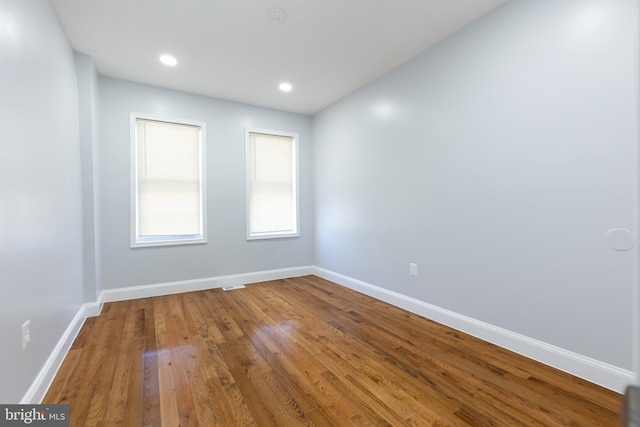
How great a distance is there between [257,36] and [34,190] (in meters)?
2.05

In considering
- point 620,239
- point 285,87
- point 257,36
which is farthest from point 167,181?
point 620,239

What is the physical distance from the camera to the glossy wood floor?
150cm

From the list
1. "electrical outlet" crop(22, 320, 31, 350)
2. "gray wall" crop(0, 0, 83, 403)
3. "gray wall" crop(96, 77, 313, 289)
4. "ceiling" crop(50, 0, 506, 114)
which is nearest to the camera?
"gray wall" crop(0, 0, 83, 403)

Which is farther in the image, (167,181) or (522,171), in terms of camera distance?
(167,181)

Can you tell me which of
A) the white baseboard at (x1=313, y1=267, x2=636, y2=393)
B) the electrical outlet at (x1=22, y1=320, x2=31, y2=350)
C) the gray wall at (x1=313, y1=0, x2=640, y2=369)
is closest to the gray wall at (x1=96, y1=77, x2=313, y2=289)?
the gray wall at (x1=313, y1=0, x2=640, y2=369)

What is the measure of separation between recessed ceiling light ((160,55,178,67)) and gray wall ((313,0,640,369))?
2265mm

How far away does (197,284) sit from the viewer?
378cm

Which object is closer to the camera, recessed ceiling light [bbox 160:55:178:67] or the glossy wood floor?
the glossy wood floor

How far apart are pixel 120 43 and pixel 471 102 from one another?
3.22m

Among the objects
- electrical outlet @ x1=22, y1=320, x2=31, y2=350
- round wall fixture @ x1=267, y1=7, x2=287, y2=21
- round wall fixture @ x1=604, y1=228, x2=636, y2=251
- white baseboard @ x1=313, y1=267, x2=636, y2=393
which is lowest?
white baseboard @ x1=313, y1=267, x2=636, y2=393

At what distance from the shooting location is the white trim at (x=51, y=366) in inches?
60.5

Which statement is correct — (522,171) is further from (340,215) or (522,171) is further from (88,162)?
(88,162)

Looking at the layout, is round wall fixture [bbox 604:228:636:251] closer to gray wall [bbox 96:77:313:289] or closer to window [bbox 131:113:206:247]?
gray wall [bbox 96:77:313:289]

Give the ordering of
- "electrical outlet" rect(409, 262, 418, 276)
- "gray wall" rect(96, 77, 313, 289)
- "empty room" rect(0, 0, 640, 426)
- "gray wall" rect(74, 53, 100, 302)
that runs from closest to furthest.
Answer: "empty room" rect(0, 0, 640, 426), "gray wall" rect(74, 53, 100, 302), "electrical outlet" rect(409, 262, 418, 276), "gray wall" rect(96, 77, 313, 289)
